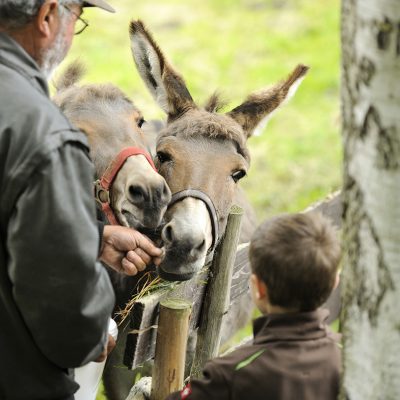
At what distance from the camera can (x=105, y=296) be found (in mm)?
2666

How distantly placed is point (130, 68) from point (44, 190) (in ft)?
40.2

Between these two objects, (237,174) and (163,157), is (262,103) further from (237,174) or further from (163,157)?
(163,157)

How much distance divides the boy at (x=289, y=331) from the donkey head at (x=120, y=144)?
104 centimetres

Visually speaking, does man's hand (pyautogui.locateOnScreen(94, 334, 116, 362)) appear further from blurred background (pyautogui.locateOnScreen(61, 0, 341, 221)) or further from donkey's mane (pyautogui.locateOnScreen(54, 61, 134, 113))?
blurred background (pyautogui.locateOnScreen(61, 0, 341, 221))

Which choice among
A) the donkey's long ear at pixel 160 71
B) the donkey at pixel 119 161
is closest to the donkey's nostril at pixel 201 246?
the donkey at pixel 119 161

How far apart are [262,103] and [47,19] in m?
2.41

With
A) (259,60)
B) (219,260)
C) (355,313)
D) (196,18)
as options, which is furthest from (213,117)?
(196,18)

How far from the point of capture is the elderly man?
243 cm

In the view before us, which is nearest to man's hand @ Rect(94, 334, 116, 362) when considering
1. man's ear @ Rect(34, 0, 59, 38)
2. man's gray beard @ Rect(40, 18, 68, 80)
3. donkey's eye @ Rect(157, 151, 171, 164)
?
man's gray beard @ Rect(40, 18, 68, 80)

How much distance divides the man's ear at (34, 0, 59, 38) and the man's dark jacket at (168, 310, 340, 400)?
4.61 feet

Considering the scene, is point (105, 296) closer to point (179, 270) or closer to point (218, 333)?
point (179, 270)

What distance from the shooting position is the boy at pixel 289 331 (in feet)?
8.63

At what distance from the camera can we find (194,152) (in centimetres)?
433

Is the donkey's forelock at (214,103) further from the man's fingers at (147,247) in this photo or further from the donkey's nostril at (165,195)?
the man's fingers at (147,247)
